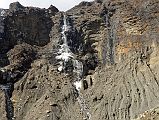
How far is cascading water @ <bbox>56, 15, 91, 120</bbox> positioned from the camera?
2733 inches

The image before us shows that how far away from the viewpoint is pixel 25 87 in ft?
238

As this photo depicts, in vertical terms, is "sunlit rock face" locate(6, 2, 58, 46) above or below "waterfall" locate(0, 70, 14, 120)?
above

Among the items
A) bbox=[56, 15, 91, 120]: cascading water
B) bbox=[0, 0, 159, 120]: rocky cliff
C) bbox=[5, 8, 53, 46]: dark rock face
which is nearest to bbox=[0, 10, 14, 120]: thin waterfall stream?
bbox=[0, 0, 159, 120]: rocky cliff

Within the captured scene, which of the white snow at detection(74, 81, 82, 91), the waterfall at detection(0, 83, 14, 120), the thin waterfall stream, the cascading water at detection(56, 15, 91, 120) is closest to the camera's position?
the waterfall at detection(0, 83, 14, 120)

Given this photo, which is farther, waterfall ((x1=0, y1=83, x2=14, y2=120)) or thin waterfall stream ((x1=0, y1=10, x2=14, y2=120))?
thin waterfall stream ((x1=0, y1=10, x2=14, y2=120))

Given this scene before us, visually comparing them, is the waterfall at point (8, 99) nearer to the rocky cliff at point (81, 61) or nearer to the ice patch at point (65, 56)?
the rocky cliff at point (81, 61)

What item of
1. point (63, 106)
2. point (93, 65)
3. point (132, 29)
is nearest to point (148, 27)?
point (132, 29)

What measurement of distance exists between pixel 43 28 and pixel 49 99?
A: 64.4ft

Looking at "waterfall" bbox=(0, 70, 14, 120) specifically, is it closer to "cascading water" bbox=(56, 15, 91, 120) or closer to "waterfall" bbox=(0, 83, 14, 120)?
"waterfall" bbox=(0, 83, 14, 120)

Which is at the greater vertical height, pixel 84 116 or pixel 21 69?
pixel 21 69

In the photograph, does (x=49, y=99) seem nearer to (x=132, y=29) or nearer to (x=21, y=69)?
(x=21, y=69)

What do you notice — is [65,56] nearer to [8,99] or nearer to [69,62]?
[69,62]

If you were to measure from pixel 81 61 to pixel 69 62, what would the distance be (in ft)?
6.19

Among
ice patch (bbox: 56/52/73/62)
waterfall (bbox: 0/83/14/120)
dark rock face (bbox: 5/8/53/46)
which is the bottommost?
waterfall (bbox: 0/83/14/120)
